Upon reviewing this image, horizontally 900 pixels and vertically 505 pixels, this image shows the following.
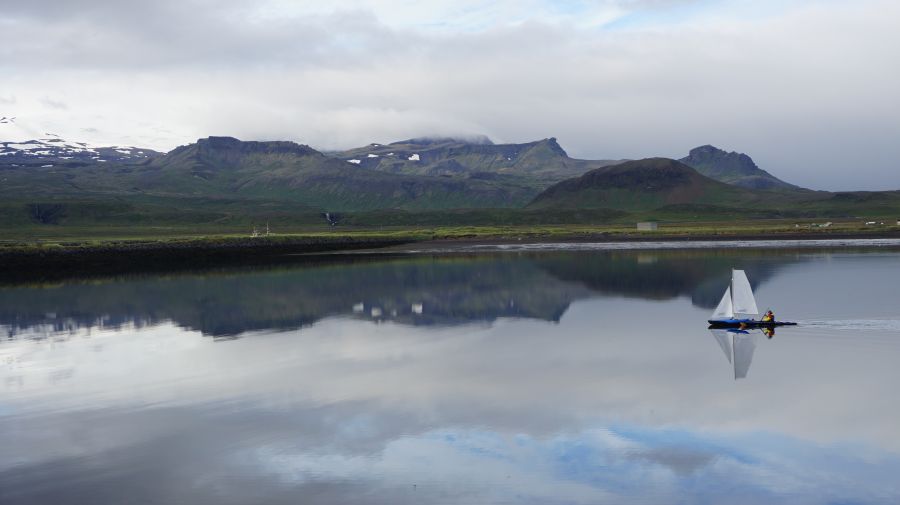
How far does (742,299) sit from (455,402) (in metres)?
23.6

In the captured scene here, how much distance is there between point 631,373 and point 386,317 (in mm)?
23707

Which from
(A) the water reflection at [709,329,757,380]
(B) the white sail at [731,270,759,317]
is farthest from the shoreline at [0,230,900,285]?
(A) the water reflection at [709,329,757,380]

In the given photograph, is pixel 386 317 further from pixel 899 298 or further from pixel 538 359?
pixel 899 298

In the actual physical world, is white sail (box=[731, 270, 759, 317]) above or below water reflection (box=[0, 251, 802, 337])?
above

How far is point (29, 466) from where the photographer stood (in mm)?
22641

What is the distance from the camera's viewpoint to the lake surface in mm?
20672

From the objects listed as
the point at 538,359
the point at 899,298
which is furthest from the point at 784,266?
the point at 538,359

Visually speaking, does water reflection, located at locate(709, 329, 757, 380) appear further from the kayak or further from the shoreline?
the shoreline

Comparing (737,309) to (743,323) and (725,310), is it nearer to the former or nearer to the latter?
(725,310)

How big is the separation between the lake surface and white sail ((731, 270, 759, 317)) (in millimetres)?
2586

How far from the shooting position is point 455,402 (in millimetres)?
29203

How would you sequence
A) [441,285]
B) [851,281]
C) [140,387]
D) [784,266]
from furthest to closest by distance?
[784,266]
[441,285]
[851,281]
[140,387]

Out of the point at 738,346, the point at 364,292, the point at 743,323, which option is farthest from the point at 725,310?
the point at 364,292

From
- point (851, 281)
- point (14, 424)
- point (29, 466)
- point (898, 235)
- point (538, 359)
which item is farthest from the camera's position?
point (898, 235)
